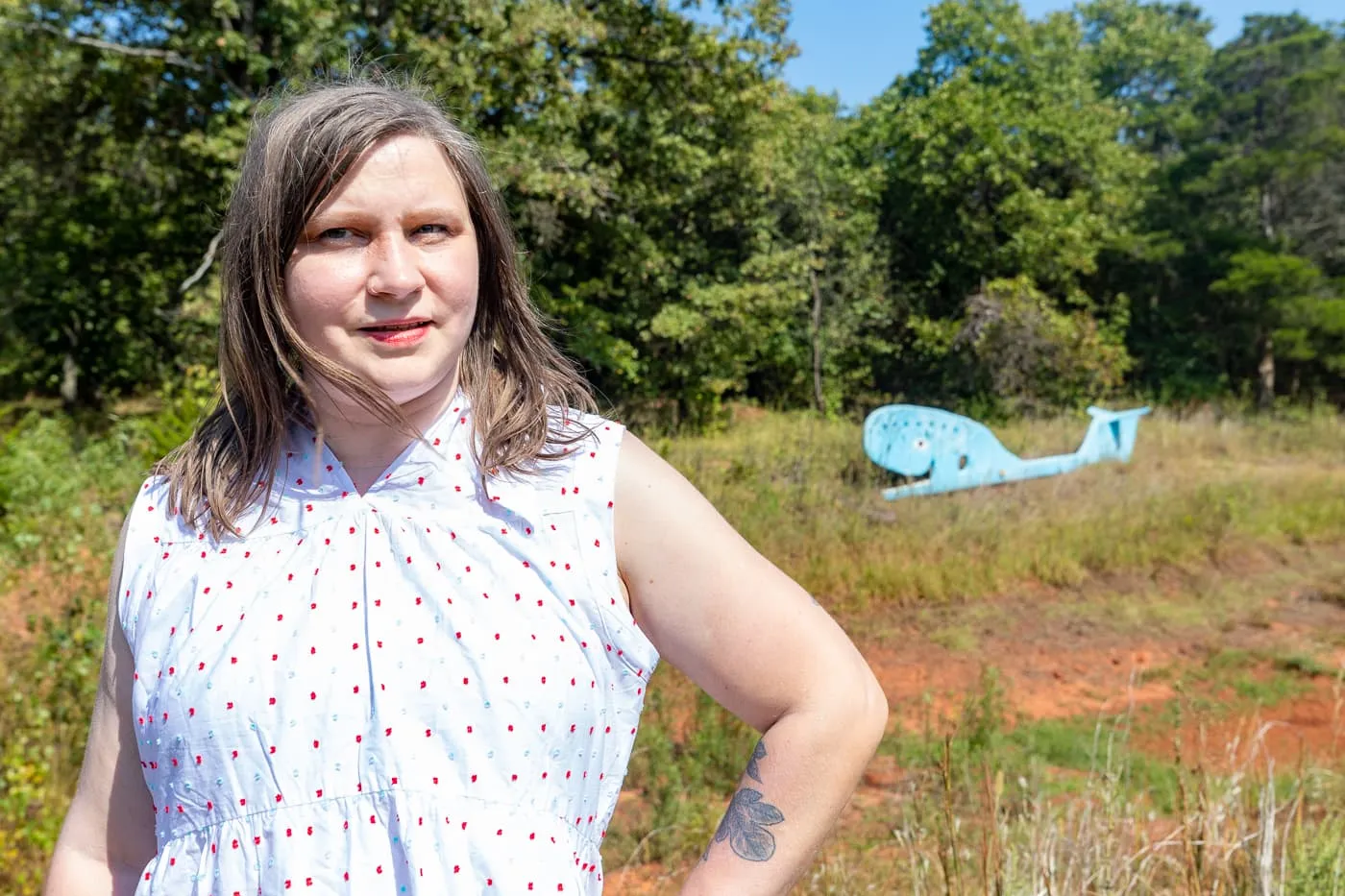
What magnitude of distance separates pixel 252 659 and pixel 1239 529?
29.0 ft

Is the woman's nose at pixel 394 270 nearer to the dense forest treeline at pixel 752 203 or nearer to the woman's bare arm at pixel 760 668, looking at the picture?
the woman's bare arm at pixel 760 668

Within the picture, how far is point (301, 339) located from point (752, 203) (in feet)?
49.7

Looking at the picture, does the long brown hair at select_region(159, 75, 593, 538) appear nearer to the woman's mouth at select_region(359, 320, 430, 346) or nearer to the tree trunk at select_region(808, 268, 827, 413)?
the woman's mouth at select_region(359, 320, 430, 346)

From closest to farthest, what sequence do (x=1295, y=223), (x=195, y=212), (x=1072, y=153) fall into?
1. (x=195, y=212)
2. (x=1295, y=223)
3. (x=1072, y=153)

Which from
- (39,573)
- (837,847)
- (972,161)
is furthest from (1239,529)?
(972,161)

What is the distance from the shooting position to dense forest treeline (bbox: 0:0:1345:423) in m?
9.57

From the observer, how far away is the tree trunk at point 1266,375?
637 inches

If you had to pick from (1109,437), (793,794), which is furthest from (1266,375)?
(793,794)

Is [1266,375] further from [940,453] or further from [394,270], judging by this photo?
[394,270]

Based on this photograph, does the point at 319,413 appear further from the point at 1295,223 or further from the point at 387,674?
the point at 1295,223

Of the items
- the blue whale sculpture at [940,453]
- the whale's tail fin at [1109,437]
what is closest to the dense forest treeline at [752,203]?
the blue whale sculpture at [940,453]

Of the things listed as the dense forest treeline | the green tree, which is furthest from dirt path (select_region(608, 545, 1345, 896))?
the green tree

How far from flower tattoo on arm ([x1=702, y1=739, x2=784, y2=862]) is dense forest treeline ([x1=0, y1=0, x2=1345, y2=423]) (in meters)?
8.11

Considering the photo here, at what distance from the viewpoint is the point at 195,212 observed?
11188mm
